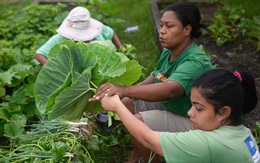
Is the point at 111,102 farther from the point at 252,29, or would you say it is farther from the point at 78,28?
the point at 252,29

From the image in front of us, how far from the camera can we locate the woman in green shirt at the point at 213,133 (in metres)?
2.04

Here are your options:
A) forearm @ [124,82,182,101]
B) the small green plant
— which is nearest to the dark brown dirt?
the small green plant

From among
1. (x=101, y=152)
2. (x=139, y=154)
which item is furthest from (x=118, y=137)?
(x=139, y=154)

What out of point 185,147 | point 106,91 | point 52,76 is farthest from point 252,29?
point 185,147

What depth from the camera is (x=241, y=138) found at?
6.94ft

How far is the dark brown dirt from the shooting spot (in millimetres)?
4820

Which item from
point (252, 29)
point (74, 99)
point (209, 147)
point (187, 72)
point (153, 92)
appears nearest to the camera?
point (209, 147)

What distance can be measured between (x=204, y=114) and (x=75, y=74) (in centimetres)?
83

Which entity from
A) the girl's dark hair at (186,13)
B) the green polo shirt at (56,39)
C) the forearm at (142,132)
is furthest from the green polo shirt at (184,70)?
the green polo shirt at (56,39)

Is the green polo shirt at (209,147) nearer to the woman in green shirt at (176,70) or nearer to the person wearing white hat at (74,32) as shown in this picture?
the woman in green shirt at (176,70)

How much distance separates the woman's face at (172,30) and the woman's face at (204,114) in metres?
0.90

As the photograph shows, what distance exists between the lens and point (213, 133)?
2.08 m

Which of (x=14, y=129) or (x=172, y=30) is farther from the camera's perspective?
(x=14, y=129)

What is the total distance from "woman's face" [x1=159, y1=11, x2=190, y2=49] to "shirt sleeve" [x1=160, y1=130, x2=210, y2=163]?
1039mm
